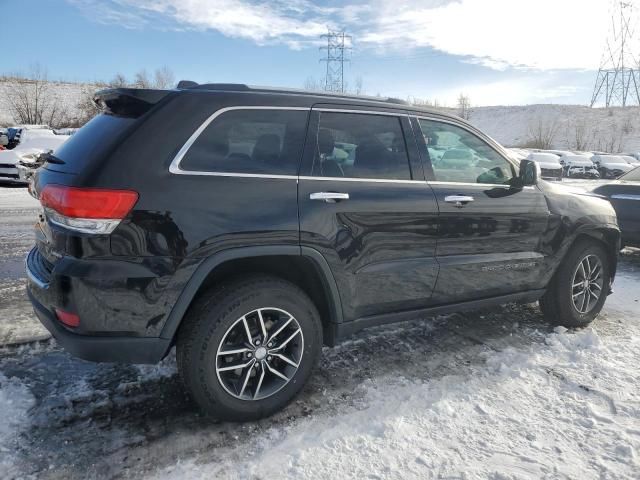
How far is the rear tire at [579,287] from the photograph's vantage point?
167 inches

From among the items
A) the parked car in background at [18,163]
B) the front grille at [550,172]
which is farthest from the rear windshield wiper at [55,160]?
the front grille at [550,172]

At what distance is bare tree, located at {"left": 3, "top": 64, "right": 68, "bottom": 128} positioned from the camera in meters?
48.0

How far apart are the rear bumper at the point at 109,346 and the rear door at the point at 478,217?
1968 mm

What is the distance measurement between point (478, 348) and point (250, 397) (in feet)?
6.52

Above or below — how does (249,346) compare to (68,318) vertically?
below

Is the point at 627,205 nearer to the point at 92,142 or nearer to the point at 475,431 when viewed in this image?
the point at 475,431

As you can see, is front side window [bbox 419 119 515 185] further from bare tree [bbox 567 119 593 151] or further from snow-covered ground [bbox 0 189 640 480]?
bare tree [bbox 567 119 593 151]

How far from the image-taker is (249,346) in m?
2.75

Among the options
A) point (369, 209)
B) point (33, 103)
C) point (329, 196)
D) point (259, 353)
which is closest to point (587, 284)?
point (369, 209)

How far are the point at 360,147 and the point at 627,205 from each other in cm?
534

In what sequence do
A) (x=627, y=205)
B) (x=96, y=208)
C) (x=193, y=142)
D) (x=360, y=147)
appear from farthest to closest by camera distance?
(x=627, y=205)
(x=360, y=147)
(x=193, y=142)
(x=96, y=208)

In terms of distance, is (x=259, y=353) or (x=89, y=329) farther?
(x=259, y=353)

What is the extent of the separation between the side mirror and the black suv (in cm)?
21

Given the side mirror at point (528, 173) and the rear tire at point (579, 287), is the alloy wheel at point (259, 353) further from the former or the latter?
the rear tire at point (579, 287)
